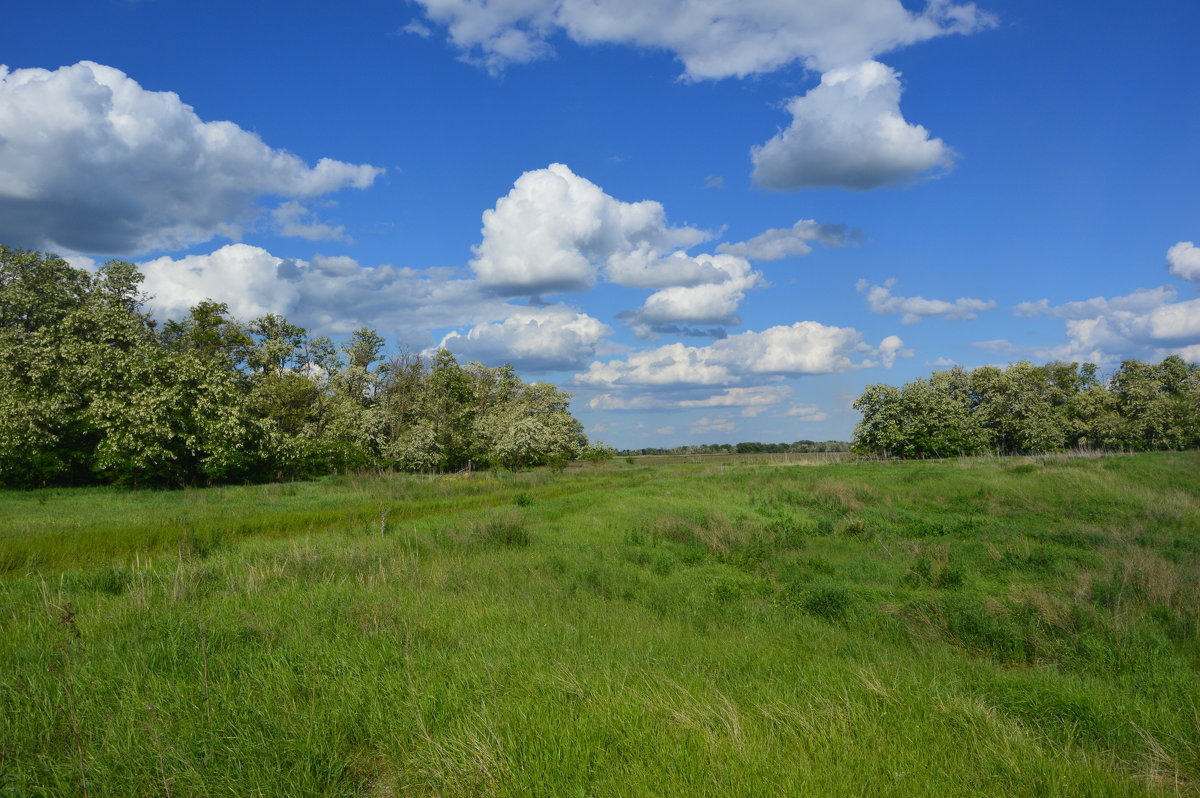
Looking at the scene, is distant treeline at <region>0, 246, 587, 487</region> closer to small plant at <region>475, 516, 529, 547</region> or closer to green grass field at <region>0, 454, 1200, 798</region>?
green grass field at <region>0, 454, 1200, 798</region>

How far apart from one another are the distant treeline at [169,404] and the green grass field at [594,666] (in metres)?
16.0

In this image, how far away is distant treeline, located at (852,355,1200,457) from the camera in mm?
61625

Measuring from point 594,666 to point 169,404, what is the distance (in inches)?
1259

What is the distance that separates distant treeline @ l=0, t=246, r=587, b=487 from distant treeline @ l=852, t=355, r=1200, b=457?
120ft

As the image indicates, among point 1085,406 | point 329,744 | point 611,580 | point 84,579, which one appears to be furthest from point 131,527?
point 1085,406

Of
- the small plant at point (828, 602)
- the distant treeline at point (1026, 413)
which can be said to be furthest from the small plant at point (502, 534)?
the distant treeline at point (1026, 413)

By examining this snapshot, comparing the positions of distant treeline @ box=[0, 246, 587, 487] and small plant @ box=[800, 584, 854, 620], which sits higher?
distant treeline @ box=[0, 246, 587, 487]

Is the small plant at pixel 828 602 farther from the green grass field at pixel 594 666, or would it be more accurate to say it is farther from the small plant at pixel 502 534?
the small plant at pixel 502 534

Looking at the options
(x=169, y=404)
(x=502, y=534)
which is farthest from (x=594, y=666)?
(x=169, y=404)

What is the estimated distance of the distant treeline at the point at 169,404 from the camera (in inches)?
1136

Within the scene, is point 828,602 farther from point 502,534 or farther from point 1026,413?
point 1026,413

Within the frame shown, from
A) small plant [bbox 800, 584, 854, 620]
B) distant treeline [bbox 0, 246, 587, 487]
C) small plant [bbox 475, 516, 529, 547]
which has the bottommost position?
small plant [bbox 800, 584, 854, 620]

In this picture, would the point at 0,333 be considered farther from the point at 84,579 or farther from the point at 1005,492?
the point at 1005,492

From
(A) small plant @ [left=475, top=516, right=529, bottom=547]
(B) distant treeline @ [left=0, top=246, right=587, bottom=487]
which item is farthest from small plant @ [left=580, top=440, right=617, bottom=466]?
(A) small plant @ [left=475, top=516, right=529, bottom=547]
